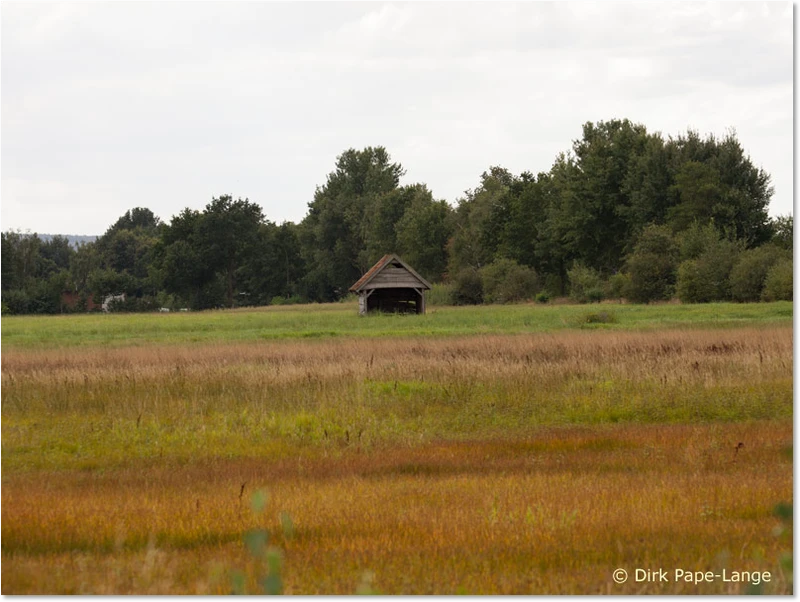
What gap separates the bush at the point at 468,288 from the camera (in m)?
86.9

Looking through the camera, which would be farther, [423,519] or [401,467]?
[401,467]

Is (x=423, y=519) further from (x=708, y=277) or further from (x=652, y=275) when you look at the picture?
(x=652, y=275)

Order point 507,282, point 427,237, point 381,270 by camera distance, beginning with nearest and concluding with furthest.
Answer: point 381,270
point 507,282
point 427,237

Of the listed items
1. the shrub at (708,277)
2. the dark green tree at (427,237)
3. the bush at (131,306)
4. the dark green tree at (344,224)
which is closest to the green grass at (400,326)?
the shrub at (708,277)

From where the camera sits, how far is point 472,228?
97000mm

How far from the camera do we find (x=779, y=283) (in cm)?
5391

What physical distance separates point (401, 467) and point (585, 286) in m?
64.6

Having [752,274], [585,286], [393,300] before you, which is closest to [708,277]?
[752,274]

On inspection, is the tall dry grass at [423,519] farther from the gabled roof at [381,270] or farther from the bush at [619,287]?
the bush at [619,287]

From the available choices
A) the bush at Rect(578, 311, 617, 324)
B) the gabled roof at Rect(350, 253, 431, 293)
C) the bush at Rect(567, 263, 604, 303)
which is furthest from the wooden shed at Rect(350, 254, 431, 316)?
the bush at Rect(567, 263, 604, 303)

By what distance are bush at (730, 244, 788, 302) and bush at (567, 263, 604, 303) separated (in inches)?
634

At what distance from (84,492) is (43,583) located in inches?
162

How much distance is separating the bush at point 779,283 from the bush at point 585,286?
19.6m

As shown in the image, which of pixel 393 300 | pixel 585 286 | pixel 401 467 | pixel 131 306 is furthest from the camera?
pixel 131 306
